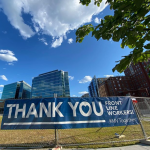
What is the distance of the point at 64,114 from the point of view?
4.35 meters

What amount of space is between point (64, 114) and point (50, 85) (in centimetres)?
9777

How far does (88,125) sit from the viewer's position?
4.32m

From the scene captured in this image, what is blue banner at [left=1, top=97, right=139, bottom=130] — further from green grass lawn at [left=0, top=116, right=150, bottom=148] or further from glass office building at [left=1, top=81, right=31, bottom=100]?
glass office building at [left=1, top=81, right=31, bottom=100]

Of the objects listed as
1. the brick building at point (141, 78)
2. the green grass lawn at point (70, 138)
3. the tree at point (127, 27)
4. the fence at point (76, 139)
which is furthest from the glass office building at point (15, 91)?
the tree at point (127, 27)

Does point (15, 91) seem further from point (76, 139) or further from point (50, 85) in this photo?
point (76, 139)

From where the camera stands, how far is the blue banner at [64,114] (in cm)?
425

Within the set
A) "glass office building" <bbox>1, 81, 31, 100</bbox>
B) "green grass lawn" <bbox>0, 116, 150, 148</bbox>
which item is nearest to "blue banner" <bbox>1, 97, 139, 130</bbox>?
"green grass lawn" <bbox>0, 116, 150, 148</bbox>

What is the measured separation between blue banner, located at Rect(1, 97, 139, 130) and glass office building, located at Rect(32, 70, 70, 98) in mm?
91777

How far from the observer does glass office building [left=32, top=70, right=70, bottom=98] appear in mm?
95625

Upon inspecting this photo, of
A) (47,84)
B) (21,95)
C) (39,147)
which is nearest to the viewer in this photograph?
(39,147)

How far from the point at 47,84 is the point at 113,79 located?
223 feet

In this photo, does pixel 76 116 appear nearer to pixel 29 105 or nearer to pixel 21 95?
pixel 29 105

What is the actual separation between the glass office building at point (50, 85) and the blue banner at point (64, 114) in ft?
301

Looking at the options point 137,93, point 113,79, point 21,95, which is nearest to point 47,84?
point 21,95
